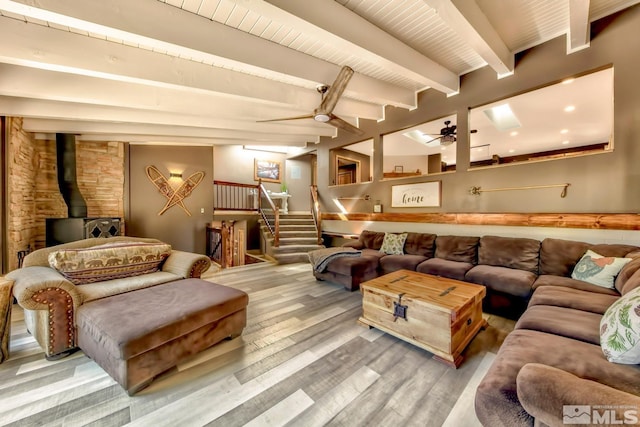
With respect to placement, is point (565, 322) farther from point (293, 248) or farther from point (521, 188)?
point (293, 248)

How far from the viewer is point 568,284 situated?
7.91 ft

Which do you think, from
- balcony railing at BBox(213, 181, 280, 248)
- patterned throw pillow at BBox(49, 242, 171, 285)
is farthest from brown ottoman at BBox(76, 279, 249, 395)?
balcony railing at BBox(213, 181, 280, 248)

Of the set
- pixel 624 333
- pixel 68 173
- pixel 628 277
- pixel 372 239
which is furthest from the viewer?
pixel 372 239

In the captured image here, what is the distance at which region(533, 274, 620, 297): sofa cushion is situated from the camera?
2.22m

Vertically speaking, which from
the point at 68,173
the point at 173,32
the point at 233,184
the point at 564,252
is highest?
the point at 173,32

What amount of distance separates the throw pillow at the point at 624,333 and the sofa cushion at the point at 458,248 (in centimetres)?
228

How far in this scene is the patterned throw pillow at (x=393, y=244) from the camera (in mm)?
4188

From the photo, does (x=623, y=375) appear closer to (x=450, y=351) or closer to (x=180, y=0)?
(x=450, y=351)

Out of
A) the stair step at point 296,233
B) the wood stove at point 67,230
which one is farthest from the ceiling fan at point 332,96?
the wood stove at point 67,230

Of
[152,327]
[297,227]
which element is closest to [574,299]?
[152,327]

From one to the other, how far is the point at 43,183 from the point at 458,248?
293 inches

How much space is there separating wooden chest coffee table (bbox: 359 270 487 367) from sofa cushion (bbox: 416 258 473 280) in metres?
0.56

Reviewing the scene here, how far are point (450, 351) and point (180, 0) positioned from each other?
12.3ft

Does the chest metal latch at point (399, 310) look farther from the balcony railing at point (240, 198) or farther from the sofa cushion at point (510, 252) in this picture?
the balcony railing at point (240, 198)
